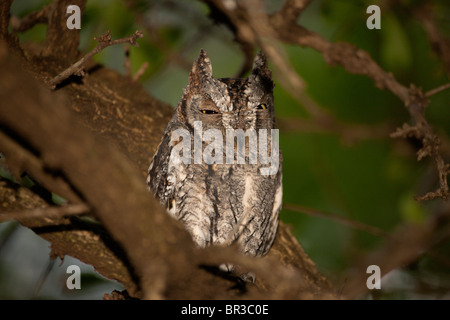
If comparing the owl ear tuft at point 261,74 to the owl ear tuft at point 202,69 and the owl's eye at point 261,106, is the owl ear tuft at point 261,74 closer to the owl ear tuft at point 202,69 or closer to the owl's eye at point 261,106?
the owl's eye at point 261,106

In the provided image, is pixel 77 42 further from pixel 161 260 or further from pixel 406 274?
Answer: pixel 406 274

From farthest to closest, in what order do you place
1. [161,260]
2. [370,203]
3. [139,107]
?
[370,203] → [139,107] → [161,260]

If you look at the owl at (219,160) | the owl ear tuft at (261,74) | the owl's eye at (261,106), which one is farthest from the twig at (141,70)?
the owl's eye at (261,106)

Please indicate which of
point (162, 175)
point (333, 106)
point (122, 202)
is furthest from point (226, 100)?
point (333, 106)

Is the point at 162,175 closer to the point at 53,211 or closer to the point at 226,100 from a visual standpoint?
the point at 226,100

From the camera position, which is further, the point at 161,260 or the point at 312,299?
the point at 312,299
